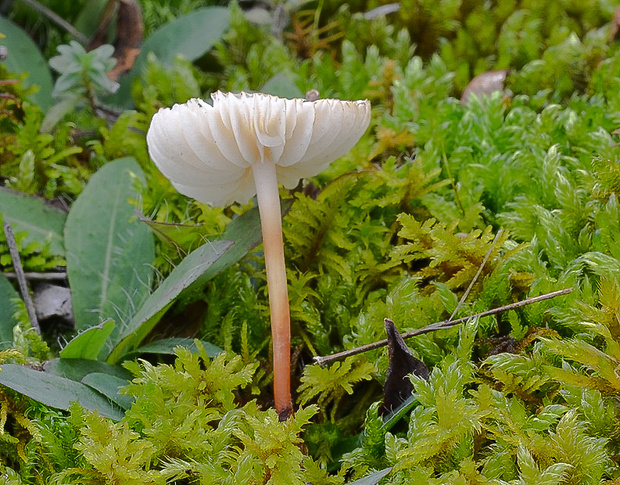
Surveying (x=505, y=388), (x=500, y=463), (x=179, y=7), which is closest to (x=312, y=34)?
(x=179, y=7)

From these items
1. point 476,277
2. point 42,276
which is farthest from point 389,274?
point 42,276

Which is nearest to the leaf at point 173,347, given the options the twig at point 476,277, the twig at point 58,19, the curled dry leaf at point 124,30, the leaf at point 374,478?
the leaf at point 374,478

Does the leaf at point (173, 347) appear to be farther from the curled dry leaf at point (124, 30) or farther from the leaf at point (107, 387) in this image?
the curled dry leaf at point (124, 30)

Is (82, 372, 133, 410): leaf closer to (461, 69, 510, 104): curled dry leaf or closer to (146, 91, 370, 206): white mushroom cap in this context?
(146, 91, 370, 206): white mushroom cap

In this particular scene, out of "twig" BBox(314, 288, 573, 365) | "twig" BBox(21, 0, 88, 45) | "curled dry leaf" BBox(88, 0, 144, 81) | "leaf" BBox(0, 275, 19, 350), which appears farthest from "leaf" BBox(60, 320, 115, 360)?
"twig" BBox(21, 0, 88, 45)

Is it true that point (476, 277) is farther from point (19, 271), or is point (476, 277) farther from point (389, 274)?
point (19, 271)

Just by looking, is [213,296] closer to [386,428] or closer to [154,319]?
[154,319]
